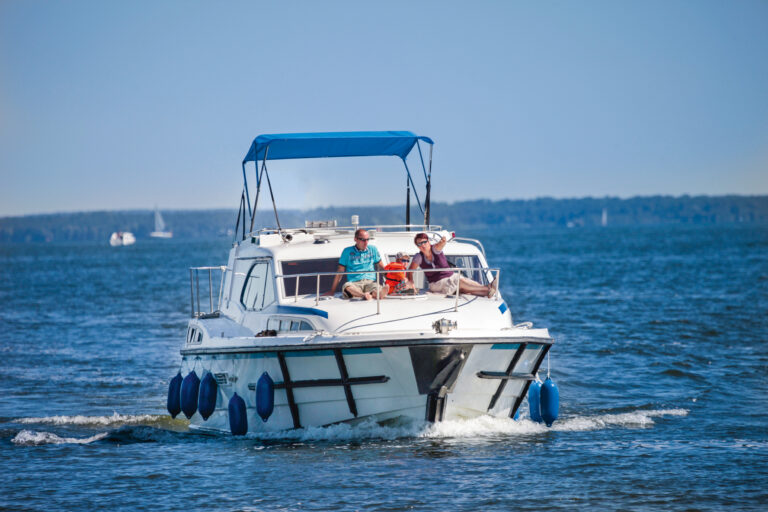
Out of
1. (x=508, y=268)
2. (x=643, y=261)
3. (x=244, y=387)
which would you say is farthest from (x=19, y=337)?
(x=643, y=261)

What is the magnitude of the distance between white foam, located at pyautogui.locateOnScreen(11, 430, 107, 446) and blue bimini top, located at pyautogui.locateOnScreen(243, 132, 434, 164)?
4.99 meters

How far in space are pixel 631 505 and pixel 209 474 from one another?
4.85 meters

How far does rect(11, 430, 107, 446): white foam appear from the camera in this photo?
1437 cm

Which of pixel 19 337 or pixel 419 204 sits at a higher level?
pixel 419 204

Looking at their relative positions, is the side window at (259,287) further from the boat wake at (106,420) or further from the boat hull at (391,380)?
the boat wake at (106,420)

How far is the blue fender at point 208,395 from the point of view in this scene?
14.2 meters

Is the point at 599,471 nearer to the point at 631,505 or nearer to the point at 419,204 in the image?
the point at 631,505

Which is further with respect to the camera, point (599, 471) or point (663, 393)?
point (663, 393)

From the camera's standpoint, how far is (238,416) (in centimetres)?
1351

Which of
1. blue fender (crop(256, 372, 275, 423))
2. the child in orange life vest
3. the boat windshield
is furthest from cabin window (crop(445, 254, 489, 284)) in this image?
blue fender (crop(256, 372, 275, 423))

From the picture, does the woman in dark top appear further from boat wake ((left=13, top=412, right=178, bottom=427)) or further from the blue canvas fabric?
boat wake ((left=13, top=412, right=178, bottom=427))

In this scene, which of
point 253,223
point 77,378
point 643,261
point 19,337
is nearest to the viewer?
point 253,223

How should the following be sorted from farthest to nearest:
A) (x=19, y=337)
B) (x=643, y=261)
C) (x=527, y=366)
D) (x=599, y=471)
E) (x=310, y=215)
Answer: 1. (x=643, y=261)
2. (x=19, y=337)
3. (x=310, y=215)
4. (x=527, y=366)
5. (x=599, y=471)

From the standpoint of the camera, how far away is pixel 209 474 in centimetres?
1198
